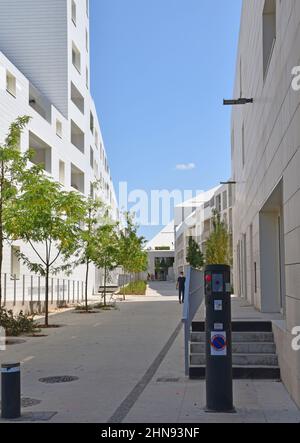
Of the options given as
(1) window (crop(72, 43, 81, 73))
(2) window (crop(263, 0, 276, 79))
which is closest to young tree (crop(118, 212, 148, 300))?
(1) window (crop(72, 43, 81, 73))

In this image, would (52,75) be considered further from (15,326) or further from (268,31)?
(268,31)

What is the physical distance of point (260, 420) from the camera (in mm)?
7512

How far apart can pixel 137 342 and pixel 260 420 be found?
910cm

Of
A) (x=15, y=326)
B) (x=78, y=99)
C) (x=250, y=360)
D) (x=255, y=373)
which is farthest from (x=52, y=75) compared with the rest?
(x=255, y=373)

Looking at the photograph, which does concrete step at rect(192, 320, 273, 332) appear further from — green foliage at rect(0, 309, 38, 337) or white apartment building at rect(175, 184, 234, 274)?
white apartment building at rect(175, 184, 234, 274)

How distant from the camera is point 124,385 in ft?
33.6

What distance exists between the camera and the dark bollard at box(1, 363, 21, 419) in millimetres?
7719

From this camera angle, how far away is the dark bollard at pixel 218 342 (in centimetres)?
798

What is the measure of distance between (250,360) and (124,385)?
2260 millimetres

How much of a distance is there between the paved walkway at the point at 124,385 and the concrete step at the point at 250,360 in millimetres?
431

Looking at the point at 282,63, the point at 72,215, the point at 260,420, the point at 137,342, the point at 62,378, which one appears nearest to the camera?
the point at 260,420

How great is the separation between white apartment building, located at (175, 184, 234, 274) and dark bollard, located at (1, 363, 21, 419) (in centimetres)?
4413
